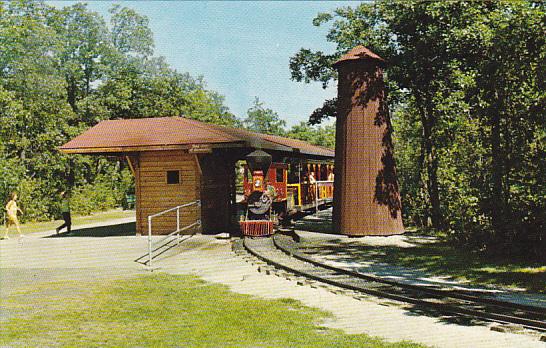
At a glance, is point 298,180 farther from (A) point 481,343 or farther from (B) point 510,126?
(A) point 481,343

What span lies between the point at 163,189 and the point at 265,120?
52.4 m

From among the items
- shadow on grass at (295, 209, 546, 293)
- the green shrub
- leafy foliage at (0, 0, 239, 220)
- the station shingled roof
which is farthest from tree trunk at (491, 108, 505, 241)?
the green shrub

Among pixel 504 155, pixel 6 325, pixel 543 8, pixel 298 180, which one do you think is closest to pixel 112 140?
pixel 298 180

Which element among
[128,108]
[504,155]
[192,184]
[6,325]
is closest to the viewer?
[6,325]

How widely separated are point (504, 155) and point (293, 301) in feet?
24.7

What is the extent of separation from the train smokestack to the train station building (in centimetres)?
264

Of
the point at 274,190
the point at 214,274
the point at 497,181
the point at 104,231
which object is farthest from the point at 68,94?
the point at 497,181

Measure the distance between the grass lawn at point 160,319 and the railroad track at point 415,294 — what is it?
1575 mm

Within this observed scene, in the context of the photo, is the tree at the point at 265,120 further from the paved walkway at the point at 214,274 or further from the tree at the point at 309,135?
the paved walkway at the point at 214,274

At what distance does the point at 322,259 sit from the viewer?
1240cm

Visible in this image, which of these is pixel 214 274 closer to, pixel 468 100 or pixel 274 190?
pixel 274 190

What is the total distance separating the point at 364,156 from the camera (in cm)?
1650

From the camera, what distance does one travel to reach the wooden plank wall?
17531 millimetres

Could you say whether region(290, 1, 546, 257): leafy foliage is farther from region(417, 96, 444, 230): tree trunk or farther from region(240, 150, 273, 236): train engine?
region(240, 150, 273, 236): train engine
